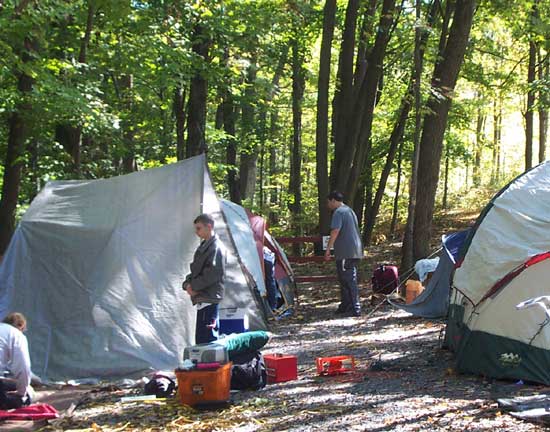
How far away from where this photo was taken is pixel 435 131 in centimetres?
1342

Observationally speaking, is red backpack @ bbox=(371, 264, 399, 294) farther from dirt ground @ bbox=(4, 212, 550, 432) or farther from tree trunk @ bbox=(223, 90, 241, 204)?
tree trunk @ bbox=(223, 90, 241, 204)

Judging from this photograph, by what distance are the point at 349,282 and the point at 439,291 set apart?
143cm

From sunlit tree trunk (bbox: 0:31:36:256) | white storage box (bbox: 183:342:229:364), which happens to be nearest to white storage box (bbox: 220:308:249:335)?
white storage box (bbox: 183:342:229:364)

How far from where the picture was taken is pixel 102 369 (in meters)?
7.84

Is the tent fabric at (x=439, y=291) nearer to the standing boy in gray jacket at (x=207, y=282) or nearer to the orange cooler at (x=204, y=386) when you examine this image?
the standing boy in gray jacket at (x=207, y=282)

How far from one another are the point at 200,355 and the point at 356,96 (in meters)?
11.3

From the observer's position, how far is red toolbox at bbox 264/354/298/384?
7.19 meters

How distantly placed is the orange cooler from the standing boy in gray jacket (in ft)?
3.19

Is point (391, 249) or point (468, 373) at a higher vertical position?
point (391, 249)

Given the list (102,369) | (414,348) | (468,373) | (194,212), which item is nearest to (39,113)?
(194,212)

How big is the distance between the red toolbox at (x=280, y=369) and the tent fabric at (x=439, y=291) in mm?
3597

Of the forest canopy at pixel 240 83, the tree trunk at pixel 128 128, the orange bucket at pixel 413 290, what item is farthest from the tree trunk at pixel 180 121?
the orange bucket at pixel 413 290

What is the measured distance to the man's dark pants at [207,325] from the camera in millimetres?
7254

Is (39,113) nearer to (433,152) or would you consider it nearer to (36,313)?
(36,313)
